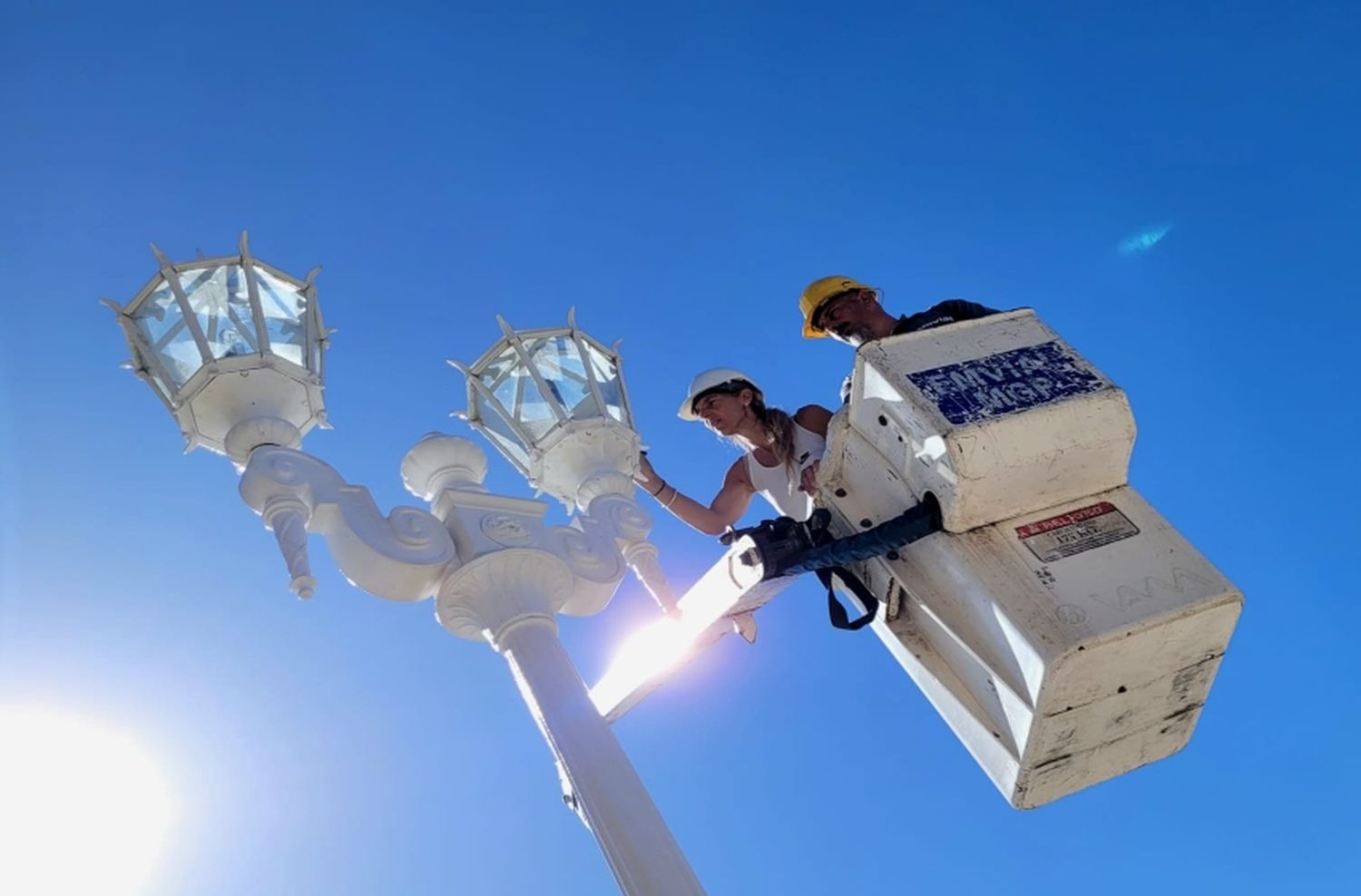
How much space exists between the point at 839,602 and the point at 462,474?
1.54 meters

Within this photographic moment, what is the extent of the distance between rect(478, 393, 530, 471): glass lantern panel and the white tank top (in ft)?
3.52

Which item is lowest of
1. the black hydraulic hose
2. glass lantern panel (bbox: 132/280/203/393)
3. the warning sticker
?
the warning sticker

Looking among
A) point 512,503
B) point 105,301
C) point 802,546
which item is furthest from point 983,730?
point 105,301

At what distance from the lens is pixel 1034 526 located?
3047 mm

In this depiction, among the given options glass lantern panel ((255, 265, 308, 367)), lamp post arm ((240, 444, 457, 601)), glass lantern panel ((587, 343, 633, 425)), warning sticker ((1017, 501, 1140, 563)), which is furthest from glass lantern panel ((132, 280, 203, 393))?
warning sticker ((1017, 501, 1140, 563))

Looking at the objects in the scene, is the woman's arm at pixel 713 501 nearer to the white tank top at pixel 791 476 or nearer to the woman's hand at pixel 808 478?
the white tank top at pixel 791 476

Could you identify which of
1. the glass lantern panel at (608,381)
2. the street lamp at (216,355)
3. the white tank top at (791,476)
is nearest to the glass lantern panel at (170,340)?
the street lamp at (216,355)

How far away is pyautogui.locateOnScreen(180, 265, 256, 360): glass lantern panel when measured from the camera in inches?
148

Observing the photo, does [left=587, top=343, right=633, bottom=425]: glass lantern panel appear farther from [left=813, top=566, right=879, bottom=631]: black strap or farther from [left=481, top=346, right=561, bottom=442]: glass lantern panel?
[left=813, top=566, right=879, bottom=631]: black strap

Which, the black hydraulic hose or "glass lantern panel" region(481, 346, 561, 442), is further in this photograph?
"glass lantern panel" region(481, 346, 561, 442)

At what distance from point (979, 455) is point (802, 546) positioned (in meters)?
0.62

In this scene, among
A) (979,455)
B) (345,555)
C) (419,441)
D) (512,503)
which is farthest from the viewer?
(419,441)

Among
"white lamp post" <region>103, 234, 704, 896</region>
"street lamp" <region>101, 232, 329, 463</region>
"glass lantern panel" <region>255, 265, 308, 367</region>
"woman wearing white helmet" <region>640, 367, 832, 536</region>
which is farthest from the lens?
"woman wearing white helmet" <region>640, 367, 832, 536</region>

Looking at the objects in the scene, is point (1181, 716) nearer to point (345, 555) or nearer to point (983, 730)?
point (983, 730)
